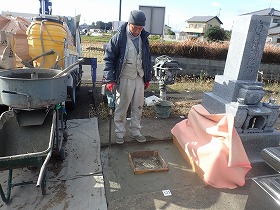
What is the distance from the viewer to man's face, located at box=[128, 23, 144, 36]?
3267mm

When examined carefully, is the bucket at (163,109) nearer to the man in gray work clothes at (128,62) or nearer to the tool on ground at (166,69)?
the tool on ground at (166,69)

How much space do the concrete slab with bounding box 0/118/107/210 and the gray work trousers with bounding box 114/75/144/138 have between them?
1.94 feet

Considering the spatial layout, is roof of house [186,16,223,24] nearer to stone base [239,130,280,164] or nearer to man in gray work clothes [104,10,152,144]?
stone base [239,130,280,164]

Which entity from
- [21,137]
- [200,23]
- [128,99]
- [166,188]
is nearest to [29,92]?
[21,137]

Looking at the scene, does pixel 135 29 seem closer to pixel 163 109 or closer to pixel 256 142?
pixel 163 109

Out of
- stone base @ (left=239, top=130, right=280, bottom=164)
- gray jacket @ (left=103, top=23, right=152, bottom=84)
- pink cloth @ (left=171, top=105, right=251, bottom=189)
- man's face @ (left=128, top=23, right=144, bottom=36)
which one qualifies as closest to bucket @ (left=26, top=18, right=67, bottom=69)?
gray jacket @ (left=103, top=23, right=152, bottom=84)

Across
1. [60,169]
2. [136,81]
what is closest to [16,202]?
[60,169]

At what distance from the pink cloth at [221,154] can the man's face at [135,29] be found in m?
1.76

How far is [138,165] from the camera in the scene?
338 cm

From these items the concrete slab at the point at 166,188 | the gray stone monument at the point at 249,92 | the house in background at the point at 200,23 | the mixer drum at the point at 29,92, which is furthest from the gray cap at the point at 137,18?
the house in background at the point at 200,23

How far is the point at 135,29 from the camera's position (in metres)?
3.30

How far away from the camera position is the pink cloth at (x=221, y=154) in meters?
2.85

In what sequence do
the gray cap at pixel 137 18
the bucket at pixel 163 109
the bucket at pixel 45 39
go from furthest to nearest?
the bucket at pixel 163 109 → the bucket at pixel 45 39 → the gray cap at pixel 137 18

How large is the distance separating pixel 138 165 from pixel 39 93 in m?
1.82
